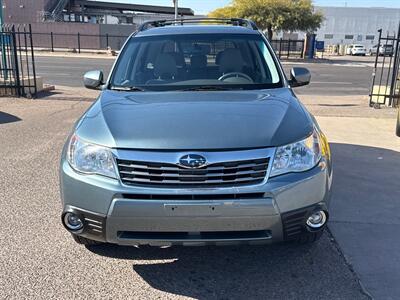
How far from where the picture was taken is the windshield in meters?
4.07

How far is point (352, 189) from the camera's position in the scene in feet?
16.3

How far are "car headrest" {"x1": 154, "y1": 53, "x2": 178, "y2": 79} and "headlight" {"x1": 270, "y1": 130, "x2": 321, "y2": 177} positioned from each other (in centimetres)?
174

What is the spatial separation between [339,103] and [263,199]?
1014 centimetres

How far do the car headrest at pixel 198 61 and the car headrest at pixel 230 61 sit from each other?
162 mm

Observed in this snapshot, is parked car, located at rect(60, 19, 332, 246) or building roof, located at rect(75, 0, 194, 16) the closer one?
parked car, located at rect(60, 19, 332, 246)

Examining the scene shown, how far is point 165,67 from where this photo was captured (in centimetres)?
430

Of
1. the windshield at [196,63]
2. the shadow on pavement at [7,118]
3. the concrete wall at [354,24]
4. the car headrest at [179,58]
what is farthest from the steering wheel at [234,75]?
the concrete wall at [354,24]

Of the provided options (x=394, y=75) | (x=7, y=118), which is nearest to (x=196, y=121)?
(x=7, y=118)

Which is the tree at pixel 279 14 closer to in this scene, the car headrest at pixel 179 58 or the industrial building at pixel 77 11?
the industrial building at pixel 77 11

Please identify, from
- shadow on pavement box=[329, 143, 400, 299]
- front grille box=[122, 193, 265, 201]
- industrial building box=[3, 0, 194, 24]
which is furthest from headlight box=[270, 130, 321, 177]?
industrial building box=[3, 0, 194, 24]

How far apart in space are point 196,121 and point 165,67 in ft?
4.97

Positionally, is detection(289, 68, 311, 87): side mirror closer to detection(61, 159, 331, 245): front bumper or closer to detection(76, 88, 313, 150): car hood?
detection(76, 88, 313, 150): car hood

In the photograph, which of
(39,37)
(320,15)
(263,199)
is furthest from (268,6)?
(263,199)

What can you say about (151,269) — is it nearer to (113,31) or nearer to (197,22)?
(197,22)
